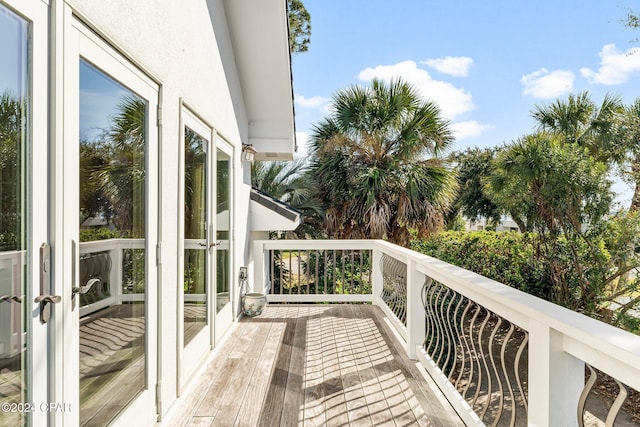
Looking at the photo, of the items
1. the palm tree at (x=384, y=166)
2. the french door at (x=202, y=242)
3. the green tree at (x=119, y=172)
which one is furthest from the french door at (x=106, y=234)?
the palm tree at (x=384, y=166)

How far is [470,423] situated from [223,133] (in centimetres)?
345

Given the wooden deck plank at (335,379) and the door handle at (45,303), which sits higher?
the door handle at (45,303)

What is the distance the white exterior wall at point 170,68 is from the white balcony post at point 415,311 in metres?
2.06

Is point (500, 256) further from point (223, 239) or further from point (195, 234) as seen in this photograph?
point (195, 234)

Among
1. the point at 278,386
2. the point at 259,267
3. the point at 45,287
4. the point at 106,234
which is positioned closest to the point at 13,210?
the point at 45,287

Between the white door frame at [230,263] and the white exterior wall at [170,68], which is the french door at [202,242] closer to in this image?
the white door frame at [230,263]

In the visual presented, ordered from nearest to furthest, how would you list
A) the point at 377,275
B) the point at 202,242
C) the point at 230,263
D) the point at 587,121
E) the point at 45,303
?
the point at 45,303, the point at 202,242, the point at 230,263, the point at 377,275, the point at 587,121

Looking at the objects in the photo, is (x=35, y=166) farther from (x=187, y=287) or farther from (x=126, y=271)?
(x=187, y=287)

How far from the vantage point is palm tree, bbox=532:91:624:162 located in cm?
850

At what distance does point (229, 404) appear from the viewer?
2885 millimetres

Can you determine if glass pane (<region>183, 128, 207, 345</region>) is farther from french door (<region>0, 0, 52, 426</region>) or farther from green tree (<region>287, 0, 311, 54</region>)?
green tree (<region>287, 0, 311, 54</region>)

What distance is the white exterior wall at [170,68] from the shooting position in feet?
6.82

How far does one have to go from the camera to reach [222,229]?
423cm

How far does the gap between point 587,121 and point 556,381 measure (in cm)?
1041
